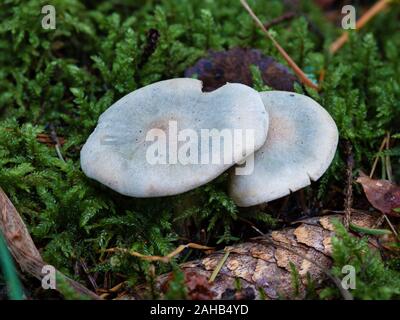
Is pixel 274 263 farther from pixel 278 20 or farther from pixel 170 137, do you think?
pixel 278 20

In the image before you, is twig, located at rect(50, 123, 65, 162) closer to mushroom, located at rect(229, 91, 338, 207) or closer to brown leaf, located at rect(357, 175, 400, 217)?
mushroom, located at rect(229, 91, 338, 207)

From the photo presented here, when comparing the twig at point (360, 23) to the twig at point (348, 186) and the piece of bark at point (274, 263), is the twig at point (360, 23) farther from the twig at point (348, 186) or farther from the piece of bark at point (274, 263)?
the piece of bark at point (274, 263)

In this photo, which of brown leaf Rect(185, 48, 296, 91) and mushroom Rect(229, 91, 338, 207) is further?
brown leaf Rect(185, 48, 296, 91)

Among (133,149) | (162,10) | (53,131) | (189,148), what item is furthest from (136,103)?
(162,10)

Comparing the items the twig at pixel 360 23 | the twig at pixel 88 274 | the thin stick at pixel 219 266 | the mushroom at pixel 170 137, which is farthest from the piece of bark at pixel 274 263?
the twig at pixel 360 23

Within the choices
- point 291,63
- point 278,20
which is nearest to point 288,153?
point 291,63

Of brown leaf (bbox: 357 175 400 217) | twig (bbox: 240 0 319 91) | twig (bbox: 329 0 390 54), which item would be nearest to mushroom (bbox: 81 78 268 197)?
brown leaf (bbox: 357 175 400 217)
